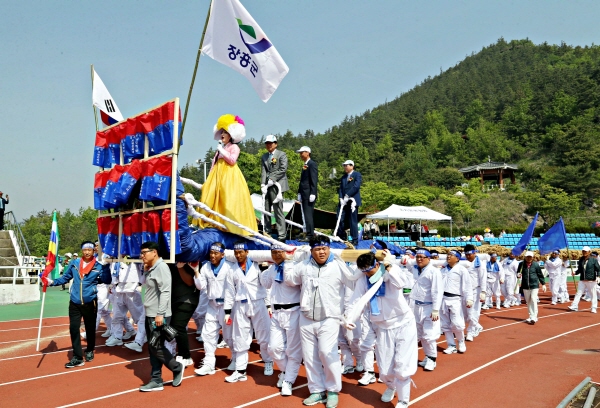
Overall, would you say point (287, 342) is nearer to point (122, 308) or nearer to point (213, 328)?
point (213, 328)

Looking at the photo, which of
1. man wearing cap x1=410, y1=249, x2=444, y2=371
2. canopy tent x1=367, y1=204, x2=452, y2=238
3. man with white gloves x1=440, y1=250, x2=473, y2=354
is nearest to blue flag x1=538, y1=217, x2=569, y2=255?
man with white gloves x1=440, y1=250, x2=473, y2=354

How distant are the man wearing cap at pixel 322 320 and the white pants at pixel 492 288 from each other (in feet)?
38.3

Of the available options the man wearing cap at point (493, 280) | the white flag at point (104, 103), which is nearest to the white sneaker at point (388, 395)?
the white flag at point (104, 103)

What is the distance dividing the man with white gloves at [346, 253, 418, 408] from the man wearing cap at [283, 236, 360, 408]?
0.92ft

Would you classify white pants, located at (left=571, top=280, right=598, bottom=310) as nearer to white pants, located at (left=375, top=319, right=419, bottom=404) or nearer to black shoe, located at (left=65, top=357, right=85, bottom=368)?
white pants, located at (left=375, top=319, right=419, bottom=404)

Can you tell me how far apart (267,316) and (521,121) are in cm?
9631

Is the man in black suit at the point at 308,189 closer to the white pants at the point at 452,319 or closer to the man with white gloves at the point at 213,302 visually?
the man with white gloves at the point at 213,302

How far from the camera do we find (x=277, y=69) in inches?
330

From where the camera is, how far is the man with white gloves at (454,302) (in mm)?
9523

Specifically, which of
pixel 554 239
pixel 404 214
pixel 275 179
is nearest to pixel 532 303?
pixel 554 239

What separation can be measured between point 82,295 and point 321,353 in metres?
4.14

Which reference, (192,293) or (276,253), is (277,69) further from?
(192,293)

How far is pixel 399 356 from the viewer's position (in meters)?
6.15

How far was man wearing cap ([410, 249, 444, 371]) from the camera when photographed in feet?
27.1
